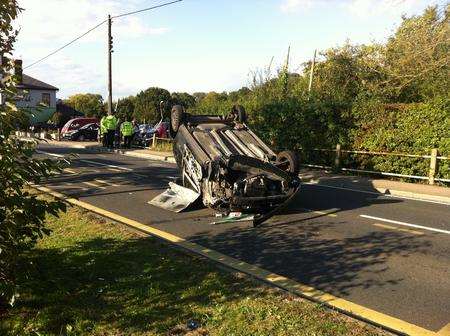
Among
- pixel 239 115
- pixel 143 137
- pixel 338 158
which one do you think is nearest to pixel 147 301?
pixel 239 115

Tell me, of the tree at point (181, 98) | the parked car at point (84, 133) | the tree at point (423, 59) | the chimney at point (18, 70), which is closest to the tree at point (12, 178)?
the chimney at point (18, 70)

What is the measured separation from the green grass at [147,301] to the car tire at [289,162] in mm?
3774

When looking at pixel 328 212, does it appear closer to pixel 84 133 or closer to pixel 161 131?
pixel 161 131

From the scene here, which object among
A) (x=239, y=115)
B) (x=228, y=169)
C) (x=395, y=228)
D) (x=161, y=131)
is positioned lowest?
(x=395, y=228)

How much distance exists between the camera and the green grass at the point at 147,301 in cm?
390

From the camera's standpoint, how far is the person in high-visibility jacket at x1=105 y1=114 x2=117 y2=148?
25.2 metres

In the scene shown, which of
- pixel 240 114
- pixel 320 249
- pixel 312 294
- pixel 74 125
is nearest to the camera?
pixel 312 294

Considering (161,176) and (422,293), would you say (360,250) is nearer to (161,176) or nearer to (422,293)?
(422,293)

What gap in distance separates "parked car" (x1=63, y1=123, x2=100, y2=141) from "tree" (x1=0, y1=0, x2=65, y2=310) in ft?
106

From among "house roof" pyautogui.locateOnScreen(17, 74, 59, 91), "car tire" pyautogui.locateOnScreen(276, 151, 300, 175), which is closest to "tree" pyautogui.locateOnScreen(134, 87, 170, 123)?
"house roof" pyautogui.locateOnScreen(17, 74, 59, 91)

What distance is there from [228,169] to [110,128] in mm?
18296

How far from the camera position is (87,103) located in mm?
83500

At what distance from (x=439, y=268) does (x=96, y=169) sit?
12145 mm

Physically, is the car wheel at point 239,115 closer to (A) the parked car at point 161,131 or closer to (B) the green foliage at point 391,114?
(B) the green foliage at point 391,114
